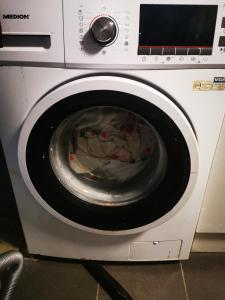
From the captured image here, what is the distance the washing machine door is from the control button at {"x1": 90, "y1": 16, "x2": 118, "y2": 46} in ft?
0.29

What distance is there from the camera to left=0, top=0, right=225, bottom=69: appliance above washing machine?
717 mm

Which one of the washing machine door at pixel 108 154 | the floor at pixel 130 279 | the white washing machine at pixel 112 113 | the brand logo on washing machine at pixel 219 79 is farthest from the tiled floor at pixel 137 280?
the brand logo on washing machine at pixel 219 79

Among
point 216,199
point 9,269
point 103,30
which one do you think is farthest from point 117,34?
point 9,269

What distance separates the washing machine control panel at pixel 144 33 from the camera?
714 mm

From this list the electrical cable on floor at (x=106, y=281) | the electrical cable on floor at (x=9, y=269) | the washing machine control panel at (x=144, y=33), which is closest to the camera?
the washing machine control panel at (x=144, y=33)

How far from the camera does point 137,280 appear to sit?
1.13 m

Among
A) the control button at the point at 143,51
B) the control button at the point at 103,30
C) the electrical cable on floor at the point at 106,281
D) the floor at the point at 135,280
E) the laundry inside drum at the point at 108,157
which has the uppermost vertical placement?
the control button at the point at 103,30

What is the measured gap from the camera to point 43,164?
0.90 metres

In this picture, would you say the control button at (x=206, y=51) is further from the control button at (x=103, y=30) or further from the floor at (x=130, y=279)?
the floor at (x=130, y=279)

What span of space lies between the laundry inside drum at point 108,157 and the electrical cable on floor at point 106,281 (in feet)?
1.02

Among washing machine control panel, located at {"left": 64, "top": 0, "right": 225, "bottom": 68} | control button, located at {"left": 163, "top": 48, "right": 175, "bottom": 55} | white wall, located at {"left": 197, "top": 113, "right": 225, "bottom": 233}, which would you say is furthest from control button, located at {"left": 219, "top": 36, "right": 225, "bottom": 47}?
white wall, located at {"left": 197, "top": 113, "right": 225, "bottom": 233}

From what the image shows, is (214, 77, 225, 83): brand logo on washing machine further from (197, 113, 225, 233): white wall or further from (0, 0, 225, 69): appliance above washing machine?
(197, 113, 225, 233): white wall

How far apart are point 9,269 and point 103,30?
75 cm

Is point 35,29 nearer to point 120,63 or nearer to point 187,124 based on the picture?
point 120,63
